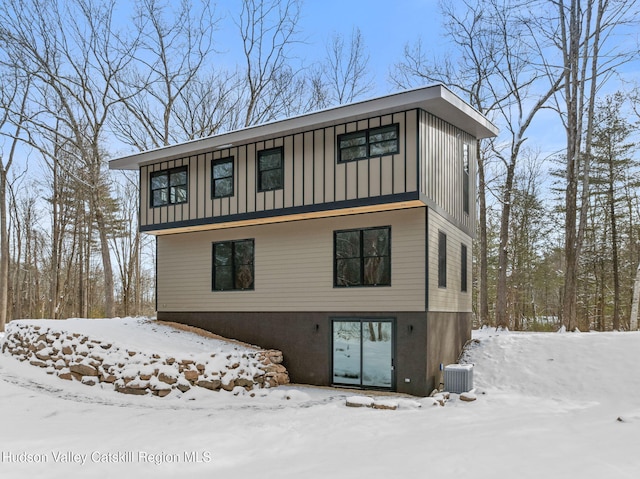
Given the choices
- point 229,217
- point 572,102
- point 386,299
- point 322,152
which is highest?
point 572,102

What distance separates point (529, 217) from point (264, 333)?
55.0 feet

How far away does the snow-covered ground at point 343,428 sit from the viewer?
5.40 m

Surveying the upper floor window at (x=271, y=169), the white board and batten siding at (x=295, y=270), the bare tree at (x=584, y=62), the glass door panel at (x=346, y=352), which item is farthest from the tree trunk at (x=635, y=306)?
the upper floor window at (x=271, y=169)

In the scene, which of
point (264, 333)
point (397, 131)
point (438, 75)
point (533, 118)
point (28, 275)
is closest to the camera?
point (397, 131)

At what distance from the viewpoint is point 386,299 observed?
1010cm

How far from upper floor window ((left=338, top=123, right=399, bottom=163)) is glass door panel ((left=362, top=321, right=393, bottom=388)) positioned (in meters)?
3.65

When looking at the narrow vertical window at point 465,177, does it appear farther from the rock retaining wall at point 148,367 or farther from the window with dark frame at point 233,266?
the rock retaining wall at point 148,367

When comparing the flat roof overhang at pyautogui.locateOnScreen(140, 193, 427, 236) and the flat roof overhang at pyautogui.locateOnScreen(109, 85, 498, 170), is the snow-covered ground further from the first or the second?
the flat roof overhang at pyautogui.locateOnScreen(109, 85, 498, 170)

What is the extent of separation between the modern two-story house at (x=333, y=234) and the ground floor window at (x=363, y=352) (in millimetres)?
Result: 26

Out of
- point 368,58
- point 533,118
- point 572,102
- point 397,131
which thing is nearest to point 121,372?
point 397,131

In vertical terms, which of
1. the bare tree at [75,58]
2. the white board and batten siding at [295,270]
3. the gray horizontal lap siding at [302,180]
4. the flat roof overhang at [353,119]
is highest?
the bare tree at [75,58]

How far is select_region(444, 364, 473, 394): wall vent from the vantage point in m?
9.57

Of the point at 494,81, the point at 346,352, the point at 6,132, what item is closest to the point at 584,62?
the point at 494,81

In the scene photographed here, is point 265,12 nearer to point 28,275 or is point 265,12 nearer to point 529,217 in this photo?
point 529,217
